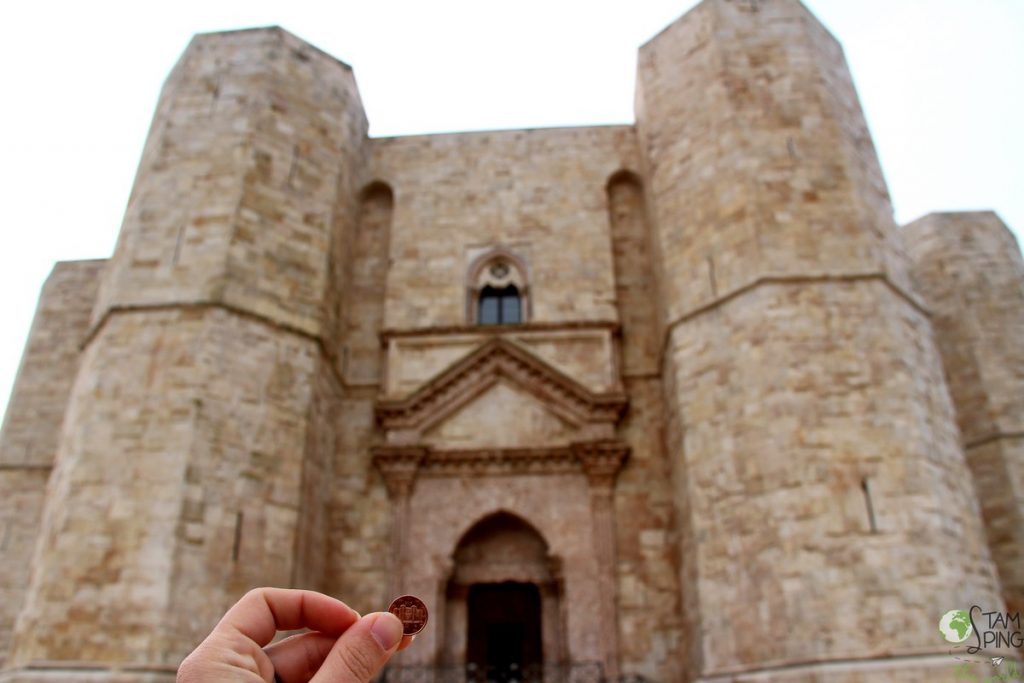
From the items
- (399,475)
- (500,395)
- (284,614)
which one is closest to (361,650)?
(284,614)

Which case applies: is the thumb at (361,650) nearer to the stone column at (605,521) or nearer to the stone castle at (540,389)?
the stone castle at (540,389)

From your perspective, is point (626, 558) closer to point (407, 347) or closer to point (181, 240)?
point (407, 347)

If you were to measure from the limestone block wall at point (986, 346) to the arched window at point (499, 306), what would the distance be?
6143 millimetres

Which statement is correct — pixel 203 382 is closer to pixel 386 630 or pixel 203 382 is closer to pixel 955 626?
pixel 955 626

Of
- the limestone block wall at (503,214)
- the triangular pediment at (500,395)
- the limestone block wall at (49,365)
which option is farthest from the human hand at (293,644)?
the limestone block wall at (49,365)

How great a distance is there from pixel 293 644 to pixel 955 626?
785cm

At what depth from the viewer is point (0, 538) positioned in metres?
12.0

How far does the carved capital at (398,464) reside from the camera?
1075 cm

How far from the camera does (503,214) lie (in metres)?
12.7

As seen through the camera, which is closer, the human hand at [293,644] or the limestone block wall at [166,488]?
the human hand at [293,644]

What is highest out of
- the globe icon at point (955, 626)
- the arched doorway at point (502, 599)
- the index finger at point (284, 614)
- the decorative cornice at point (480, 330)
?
the decorative cornice at point (480, 330)

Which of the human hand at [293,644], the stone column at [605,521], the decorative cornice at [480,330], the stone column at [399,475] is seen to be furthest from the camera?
the decorative cornice at [480,330]

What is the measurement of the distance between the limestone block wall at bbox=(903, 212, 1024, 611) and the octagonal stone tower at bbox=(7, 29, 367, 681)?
928 centimetres

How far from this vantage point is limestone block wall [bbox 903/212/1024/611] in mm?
11664
